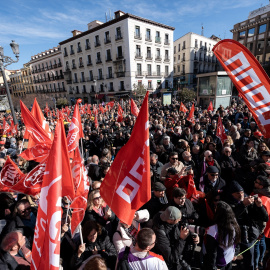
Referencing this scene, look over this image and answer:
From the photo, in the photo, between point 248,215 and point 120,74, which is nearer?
point 248,215

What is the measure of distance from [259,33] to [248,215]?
36.7m

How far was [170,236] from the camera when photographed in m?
2.19

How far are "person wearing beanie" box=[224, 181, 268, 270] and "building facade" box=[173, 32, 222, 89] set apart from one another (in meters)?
36.5

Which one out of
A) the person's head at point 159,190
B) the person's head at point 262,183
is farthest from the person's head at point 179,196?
the person's head at point 262,183

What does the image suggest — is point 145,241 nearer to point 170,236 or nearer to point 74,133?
point 170,236

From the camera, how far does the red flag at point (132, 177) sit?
198cm

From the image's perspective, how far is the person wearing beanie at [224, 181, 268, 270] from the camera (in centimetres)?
241

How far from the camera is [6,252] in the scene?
1.81 meters

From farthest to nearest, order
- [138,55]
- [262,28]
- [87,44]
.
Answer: [87,44] < [138,55] < [262,28]

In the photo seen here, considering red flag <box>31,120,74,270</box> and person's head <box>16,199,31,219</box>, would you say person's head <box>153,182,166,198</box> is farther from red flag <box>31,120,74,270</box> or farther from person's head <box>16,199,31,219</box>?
person's head <box>16,199,31,219</box>

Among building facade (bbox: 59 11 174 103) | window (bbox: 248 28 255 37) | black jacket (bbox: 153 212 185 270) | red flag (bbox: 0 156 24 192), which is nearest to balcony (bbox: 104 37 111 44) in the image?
building facade (bbox: 59 11 174 103)

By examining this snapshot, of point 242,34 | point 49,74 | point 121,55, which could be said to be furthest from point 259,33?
point 49,74

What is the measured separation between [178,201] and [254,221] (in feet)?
3.56

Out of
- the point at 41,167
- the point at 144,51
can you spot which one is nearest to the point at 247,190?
the point at 41,167
